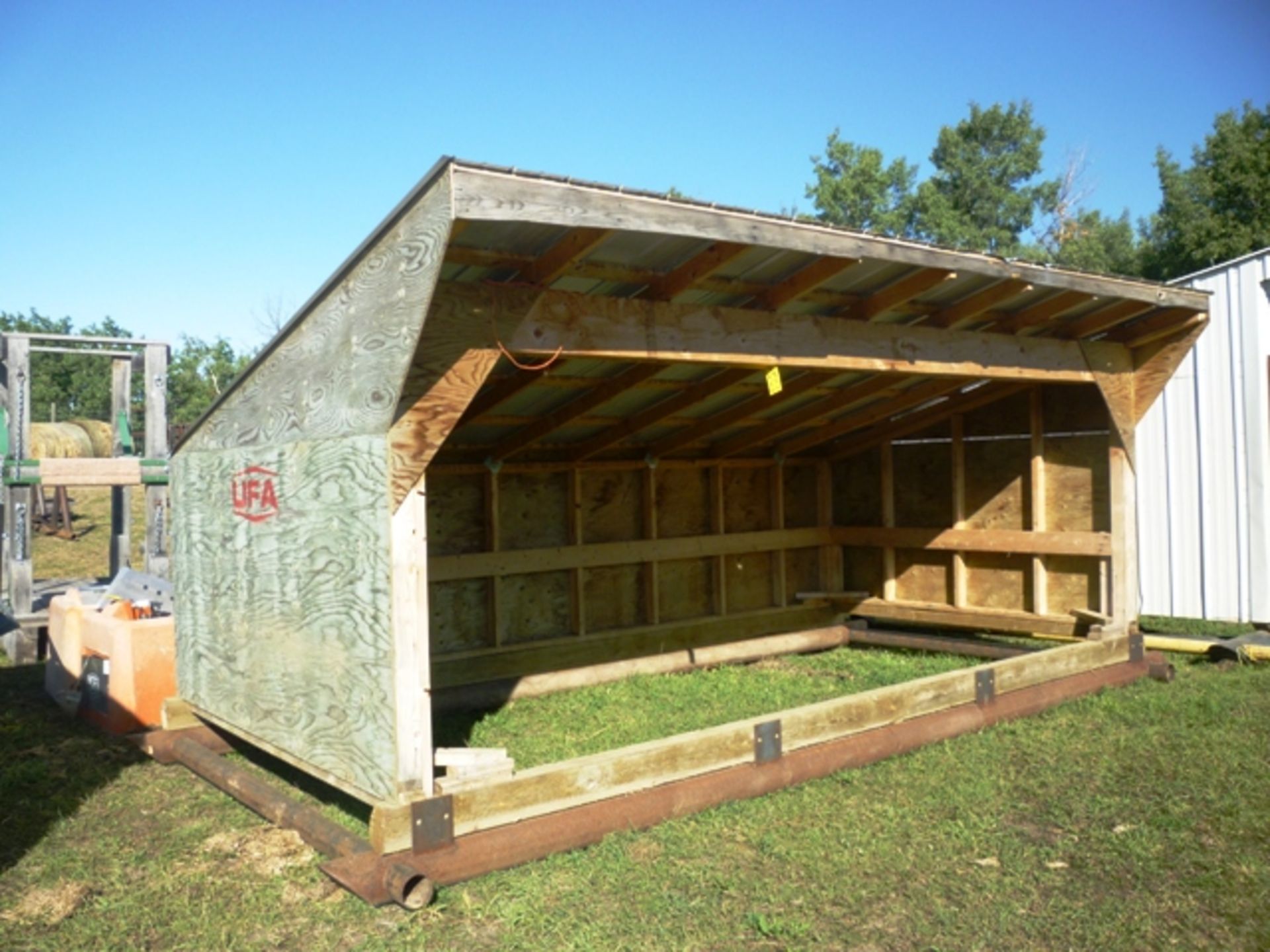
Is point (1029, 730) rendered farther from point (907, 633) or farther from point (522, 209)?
point (522, 209)

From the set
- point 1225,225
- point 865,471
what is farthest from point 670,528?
point 1225,225

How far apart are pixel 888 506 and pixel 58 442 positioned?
654 inches

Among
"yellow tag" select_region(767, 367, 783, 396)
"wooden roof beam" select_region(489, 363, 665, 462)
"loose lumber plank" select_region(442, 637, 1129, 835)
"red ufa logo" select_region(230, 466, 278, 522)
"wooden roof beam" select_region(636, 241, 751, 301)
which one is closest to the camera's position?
"loose lumber plank" select_region(442, 637, 1129, 835)

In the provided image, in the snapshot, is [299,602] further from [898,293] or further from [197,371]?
[197,371]

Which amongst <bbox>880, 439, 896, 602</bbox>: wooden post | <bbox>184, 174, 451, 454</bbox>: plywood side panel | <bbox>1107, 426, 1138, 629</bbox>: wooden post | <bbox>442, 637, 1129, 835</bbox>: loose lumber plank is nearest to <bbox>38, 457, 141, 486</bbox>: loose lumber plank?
<bbox>184, 174, 451, 454</bbox>: plywood side panel

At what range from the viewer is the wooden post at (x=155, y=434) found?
33.8 feet

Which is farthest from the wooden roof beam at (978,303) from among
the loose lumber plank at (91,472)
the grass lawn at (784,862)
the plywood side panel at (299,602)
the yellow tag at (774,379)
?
the loose lumber plank at (91,472)

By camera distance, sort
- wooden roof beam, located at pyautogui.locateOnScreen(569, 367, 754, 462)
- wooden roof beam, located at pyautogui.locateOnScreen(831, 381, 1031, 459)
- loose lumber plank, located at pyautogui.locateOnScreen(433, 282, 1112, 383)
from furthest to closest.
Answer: wooden roof beam, located at pyautogui.locateOnScreen(831, 381, 1031, 459), wooden roof beam, located at pyautogui.locateOnScreen(569, 367, 754, 462), loose lumber plank, located at pyautogui.locateOnScreen(433, 282, 1112, 383)

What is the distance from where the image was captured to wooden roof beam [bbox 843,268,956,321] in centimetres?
596

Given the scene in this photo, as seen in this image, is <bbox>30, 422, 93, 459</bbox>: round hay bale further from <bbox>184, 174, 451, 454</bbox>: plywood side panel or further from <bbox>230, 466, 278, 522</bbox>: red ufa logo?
<bbox>184, 174, 451, 454</bbox>: plywood side panel

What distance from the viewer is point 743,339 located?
5.70 m

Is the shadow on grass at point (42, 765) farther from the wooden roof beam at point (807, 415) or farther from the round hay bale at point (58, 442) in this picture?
the round hay bale at point (58, 442)

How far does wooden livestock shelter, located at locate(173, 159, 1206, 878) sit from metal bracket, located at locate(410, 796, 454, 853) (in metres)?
0.02

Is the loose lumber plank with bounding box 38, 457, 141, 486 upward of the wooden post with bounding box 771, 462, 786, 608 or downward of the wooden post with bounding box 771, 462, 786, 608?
upward
